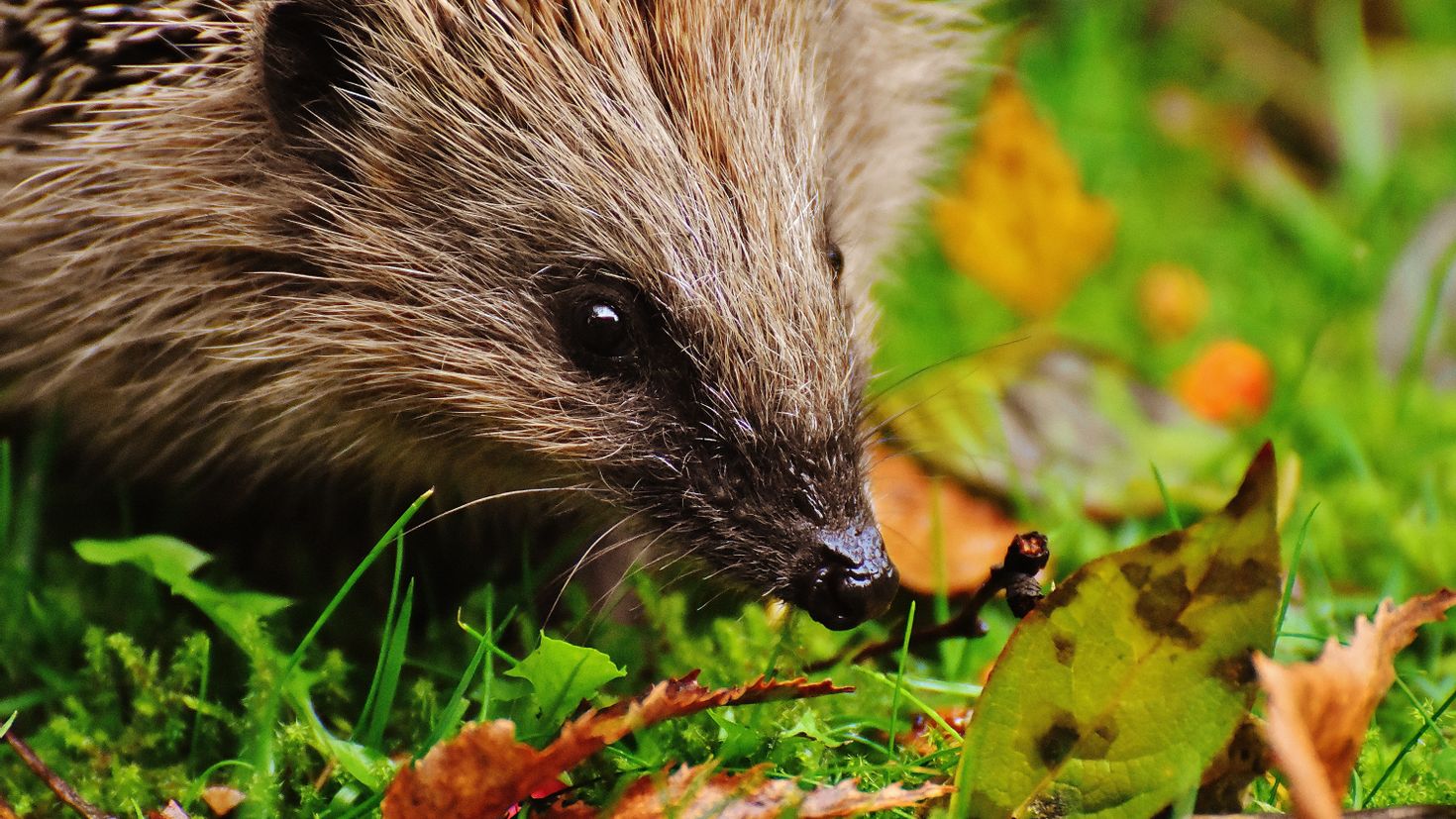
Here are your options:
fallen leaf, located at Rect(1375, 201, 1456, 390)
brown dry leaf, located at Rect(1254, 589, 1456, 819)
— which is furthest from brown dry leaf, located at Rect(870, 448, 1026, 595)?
fallen leaf, located at Rect(1375, 201, 1456, 390)

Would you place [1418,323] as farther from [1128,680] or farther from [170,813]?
[170,813]

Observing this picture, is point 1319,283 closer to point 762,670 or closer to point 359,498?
point 762,670

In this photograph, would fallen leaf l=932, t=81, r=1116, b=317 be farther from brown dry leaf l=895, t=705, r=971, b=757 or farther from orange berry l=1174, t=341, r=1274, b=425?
brown dry leaf l=895, t=705, r=971, b=757

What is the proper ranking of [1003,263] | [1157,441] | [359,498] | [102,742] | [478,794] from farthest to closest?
[1003,263]
[1157,441]
[359,498]
[102,742]
[478,794]

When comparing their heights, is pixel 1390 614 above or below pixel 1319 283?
above

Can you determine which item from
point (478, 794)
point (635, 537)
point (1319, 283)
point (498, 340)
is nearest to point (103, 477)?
point (498, 340)

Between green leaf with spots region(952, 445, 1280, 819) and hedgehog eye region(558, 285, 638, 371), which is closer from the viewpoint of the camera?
green leaf with spots region(952, 445, 1280, 819)

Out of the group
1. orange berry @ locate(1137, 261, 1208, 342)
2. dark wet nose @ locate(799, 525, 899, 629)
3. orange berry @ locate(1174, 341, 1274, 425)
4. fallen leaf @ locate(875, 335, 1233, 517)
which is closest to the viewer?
dark wet nose @ locate(799, 525, 899, 629)
